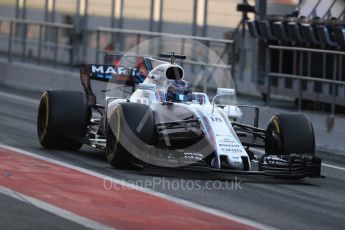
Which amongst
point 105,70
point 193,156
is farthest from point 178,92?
point 105,70

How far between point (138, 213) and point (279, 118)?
3849 mm

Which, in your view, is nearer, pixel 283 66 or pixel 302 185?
pixel 302 185

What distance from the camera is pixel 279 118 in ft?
44.3

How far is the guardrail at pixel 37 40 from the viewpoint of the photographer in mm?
27364

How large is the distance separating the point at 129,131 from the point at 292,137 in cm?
205

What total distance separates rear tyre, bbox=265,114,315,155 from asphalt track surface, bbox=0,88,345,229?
0.38 metres

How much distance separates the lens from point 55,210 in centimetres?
997

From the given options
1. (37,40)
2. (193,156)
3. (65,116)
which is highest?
(37,40)

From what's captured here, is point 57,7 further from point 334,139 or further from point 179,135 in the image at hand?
point 179,135

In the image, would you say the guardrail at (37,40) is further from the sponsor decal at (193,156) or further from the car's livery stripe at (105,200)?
the car's livery stripe at (105,200)

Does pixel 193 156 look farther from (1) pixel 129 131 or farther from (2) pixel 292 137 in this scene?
(2) pixel 292 137

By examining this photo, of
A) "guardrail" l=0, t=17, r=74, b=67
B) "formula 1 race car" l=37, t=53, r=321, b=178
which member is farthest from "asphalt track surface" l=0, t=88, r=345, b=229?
"guardrail" l=0, t=17, r=74, b=67

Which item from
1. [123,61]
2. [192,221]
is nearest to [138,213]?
[192,221]

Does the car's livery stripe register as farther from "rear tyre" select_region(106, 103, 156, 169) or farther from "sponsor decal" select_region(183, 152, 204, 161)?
"sponsor decal" select_region(183, 152, 204, 161)
